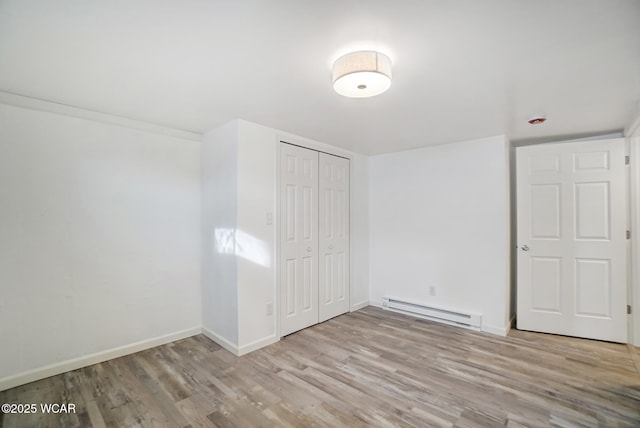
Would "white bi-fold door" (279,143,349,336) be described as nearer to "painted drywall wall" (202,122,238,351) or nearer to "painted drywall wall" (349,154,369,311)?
"painted drywall wall" (349,154,369,311)

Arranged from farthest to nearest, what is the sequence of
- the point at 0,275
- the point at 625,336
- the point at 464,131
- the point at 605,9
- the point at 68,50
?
the point at 464,131, the point at 625,336, the point at 0,275, the point at 68,50, the point at 605,9

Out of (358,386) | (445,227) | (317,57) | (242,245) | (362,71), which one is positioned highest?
(317,57)

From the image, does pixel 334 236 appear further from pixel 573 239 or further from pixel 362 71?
pixel 573 239

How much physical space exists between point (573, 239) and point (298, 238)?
122 inches

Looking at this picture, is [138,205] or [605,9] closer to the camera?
[605,9]

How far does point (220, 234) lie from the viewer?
2.97m

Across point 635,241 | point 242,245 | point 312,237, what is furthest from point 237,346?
point 635,241

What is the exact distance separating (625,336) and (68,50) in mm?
5319

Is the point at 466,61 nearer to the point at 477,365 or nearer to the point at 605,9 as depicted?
the point at 605,9

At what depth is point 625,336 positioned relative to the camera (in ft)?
9.63

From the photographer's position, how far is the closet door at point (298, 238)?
317 centimetres

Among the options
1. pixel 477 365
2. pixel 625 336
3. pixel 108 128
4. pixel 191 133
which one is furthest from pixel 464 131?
pixel 108 128

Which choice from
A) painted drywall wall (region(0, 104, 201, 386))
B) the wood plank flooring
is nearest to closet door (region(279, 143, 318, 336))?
the wood plank flooring

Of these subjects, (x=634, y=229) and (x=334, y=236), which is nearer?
(x=634, y=229)
